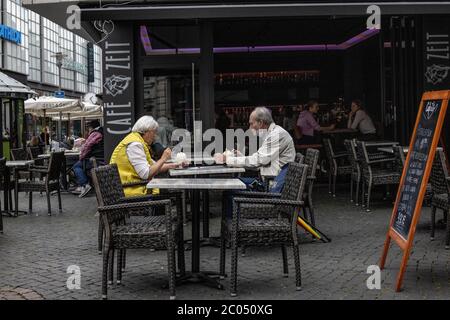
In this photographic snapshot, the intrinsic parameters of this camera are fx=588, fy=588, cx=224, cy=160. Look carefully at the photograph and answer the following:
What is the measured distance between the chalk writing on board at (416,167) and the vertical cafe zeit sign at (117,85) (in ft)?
21.1

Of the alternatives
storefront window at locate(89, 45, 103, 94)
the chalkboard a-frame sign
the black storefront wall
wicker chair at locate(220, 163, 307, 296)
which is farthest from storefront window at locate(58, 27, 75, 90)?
the chalkboard a-frame sign

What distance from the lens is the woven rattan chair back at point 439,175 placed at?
652cm

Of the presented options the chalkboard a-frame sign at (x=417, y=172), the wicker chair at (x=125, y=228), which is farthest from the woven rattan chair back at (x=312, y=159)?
the wicker chair at (x=125, y=228)

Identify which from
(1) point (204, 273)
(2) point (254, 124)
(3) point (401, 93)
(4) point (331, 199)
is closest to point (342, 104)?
(3) point (401, 93)

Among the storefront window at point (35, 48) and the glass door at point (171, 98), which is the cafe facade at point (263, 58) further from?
the storefront window at point (35, 48)

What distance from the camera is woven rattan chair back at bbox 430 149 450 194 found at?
257 inches

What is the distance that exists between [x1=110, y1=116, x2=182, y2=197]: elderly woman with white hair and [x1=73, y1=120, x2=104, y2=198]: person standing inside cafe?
643cm

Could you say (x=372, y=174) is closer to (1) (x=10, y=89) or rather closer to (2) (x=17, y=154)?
(2) (x=17, y=154)

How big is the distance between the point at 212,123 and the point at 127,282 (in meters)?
5.90

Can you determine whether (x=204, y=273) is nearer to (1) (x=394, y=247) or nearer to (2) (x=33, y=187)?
(1) (x=394, y=247)

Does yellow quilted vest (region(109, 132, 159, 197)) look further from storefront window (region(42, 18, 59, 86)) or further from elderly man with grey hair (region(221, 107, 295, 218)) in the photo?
storefront window (region(42, 18, 59, 86))

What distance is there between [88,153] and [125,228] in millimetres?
8412

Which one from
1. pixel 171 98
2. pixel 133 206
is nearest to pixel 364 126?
pixel 171 98

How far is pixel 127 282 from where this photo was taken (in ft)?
17.4
